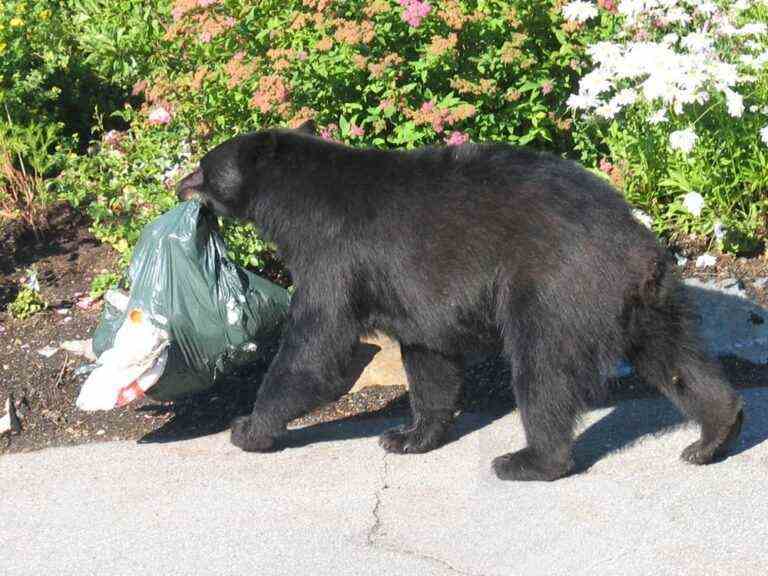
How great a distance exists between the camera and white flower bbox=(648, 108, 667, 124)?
21.8ft

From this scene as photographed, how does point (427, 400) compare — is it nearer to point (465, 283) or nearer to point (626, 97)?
point (465, 283)

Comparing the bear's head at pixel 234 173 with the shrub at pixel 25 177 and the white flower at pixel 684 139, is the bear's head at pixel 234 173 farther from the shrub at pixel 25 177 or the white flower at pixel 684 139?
the shrub at pixel 25 177

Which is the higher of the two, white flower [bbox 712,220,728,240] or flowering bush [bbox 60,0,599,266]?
flowering bush [bbox 60,0,599,266]

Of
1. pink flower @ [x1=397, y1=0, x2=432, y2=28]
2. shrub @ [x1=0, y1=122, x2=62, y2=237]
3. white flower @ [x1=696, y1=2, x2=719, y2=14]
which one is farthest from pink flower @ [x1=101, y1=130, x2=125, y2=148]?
white flower @ [x1=696, y1=2, x2=719, y2=14]

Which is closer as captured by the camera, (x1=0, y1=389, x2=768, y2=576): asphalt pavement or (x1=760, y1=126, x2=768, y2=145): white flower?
(x1=0, y1=389, x2=768, y2=576): asphalt pavement

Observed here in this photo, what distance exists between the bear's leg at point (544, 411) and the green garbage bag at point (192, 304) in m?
1.52

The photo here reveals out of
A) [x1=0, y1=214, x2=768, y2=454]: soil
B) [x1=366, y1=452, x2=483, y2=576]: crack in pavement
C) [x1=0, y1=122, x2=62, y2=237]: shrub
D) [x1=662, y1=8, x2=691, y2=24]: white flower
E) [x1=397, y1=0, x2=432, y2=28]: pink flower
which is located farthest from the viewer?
[x1=0, y1=122, x2=62, y2=237]: shrub

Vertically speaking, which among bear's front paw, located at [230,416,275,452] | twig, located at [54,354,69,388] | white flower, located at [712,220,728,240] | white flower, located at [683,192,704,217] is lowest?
bear's front paw, located at [230,416,275,452]

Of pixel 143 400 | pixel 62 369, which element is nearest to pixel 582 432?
pixel 143 400

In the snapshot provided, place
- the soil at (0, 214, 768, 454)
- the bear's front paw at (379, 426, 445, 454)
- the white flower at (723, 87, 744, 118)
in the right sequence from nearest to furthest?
the bear's front paw at (379, 426, 445, 454) → the soil at (0, 214, 768, 454) → the white flower at (723, 87, 744, 118)

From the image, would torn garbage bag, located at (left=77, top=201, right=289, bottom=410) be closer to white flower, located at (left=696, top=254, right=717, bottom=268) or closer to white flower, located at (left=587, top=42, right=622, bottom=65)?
white flower, located at (left=587, top=42, right=622, bottom=65)

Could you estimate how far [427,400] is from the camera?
579 cm

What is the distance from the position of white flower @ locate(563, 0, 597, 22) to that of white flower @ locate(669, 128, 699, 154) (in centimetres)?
87

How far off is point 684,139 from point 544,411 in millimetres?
2114
